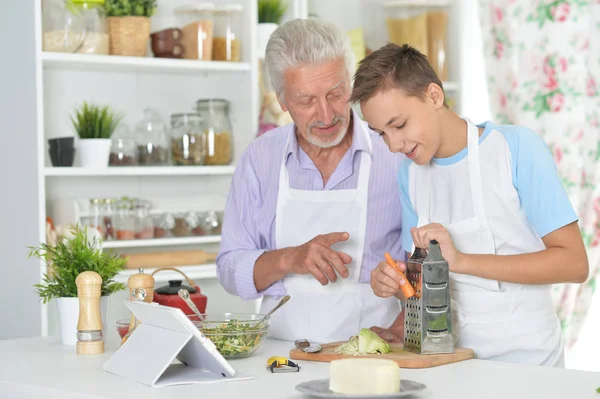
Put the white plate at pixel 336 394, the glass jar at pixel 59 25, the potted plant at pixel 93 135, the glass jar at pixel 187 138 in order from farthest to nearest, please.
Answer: the glass jar at pixel 187 138
the potted plant at pixel 93 135
the glass jar at pixel 59 25
the white plate at pixel 336 394

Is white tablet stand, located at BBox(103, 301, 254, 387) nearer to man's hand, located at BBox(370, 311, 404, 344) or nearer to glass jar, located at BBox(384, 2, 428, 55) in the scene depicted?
man's hand, located at BBox(370, 311, 404, 344)

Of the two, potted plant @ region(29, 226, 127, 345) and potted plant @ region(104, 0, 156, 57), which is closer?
potted plant @ region(29, 226, 127, 345)

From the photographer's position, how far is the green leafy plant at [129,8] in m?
3.37

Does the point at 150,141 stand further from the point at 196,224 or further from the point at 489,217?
the point at 489,217

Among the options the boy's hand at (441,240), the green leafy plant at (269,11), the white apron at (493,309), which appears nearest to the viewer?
the boy's hand at (441,240)

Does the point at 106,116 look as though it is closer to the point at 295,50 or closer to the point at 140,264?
the point at 140,264

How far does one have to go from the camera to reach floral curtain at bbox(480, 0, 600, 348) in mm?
3551

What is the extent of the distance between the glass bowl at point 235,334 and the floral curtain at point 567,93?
199 cm

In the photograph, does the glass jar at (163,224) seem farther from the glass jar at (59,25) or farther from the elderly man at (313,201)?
the elderly man at (313,201)

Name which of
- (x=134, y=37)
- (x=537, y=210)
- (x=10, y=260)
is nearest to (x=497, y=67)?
(x=134, y=37)

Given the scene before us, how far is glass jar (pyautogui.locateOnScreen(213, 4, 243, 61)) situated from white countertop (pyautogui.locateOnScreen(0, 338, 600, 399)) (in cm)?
190

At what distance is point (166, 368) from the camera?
174 centimetres

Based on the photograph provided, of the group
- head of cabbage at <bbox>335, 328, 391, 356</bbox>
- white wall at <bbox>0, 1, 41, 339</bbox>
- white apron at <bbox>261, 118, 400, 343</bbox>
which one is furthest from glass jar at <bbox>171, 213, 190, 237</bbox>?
head of cabbage at <bbox>335, 328, 391, 356</bbox>

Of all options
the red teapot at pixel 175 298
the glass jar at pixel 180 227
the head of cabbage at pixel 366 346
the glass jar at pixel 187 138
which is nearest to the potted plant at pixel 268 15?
the glass jar at pixel 187 138
